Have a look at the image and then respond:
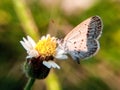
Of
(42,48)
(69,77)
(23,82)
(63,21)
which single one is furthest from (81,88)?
(42,48)

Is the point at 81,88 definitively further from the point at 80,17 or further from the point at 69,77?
the point at 80,17

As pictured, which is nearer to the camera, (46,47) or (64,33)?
(46,47)

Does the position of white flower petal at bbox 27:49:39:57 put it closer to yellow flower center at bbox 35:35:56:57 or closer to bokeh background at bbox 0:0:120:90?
yellow flower center at bbox 35:35:56:57

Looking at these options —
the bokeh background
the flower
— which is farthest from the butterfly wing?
the bokeh background

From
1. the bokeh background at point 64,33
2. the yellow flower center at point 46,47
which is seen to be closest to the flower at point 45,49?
the yellow flower center at point 46,47

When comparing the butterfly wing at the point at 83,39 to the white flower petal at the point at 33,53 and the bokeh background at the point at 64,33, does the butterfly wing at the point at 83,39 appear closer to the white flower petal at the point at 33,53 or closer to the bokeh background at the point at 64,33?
the white flower petal at the point at 33,53

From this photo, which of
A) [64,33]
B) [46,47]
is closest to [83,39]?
[46,47]

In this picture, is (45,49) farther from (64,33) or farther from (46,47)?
(64,33)
